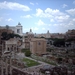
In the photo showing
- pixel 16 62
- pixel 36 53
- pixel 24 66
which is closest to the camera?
pixel 24 66

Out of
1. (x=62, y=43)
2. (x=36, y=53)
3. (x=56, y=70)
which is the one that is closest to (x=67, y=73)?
(x=56, y=70)

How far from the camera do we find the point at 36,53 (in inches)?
1062

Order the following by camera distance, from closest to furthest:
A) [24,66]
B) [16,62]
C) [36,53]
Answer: [24,66], [16,62], [36,53]

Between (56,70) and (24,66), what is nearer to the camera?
(56,70)

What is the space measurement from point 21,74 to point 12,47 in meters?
18.2

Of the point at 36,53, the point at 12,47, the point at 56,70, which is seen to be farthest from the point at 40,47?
the point at 56,70

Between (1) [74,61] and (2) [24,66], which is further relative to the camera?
(1) [74,61]

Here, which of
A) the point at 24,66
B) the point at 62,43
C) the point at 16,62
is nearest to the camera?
the point at 24,66

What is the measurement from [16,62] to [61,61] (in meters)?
6.12

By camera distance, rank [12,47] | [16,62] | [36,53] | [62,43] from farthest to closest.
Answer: [62,43], [12,47], [36,53], [16,62]

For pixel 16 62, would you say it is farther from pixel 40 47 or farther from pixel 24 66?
pixel 40 47

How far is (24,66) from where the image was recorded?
17.2 metres

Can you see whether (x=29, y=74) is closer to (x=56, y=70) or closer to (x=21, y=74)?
(x=21, y=74)

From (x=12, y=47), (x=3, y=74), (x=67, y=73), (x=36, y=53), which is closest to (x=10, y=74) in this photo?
(x=3, y=74)
